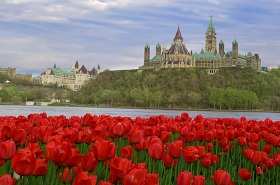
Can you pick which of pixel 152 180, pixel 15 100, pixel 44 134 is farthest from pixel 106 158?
pixel 15 100

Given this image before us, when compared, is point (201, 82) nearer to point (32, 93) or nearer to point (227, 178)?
point (32, 93)

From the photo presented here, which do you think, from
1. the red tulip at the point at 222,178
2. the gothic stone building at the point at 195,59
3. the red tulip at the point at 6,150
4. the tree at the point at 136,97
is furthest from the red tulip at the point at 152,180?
the gothic stone building at the point at 195,59

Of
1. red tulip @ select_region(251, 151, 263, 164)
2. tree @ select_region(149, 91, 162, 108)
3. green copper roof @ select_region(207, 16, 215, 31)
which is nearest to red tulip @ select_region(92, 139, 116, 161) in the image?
red tulip @ select_region(251, 151, 263, 164)

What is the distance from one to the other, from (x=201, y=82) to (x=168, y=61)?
81.4ft

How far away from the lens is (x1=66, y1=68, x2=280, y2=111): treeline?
101438mm

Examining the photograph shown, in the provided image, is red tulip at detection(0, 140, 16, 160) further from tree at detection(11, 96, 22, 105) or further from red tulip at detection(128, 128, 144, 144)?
tree at detection(11, 96, 22, 105)

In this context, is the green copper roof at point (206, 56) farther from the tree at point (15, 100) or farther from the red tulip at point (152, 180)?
the red tulip at point (152, 180)

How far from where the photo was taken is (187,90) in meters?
113

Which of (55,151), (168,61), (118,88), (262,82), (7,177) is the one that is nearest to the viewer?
(7,177)

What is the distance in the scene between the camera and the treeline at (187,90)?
101438 mm

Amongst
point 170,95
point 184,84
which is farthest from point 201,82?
point 170,95

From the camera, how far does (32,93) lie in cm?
11750

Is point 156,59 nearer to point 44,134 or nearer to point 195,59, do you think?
point 195,59

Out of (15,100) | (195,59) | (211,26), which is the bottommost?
(15,100)
